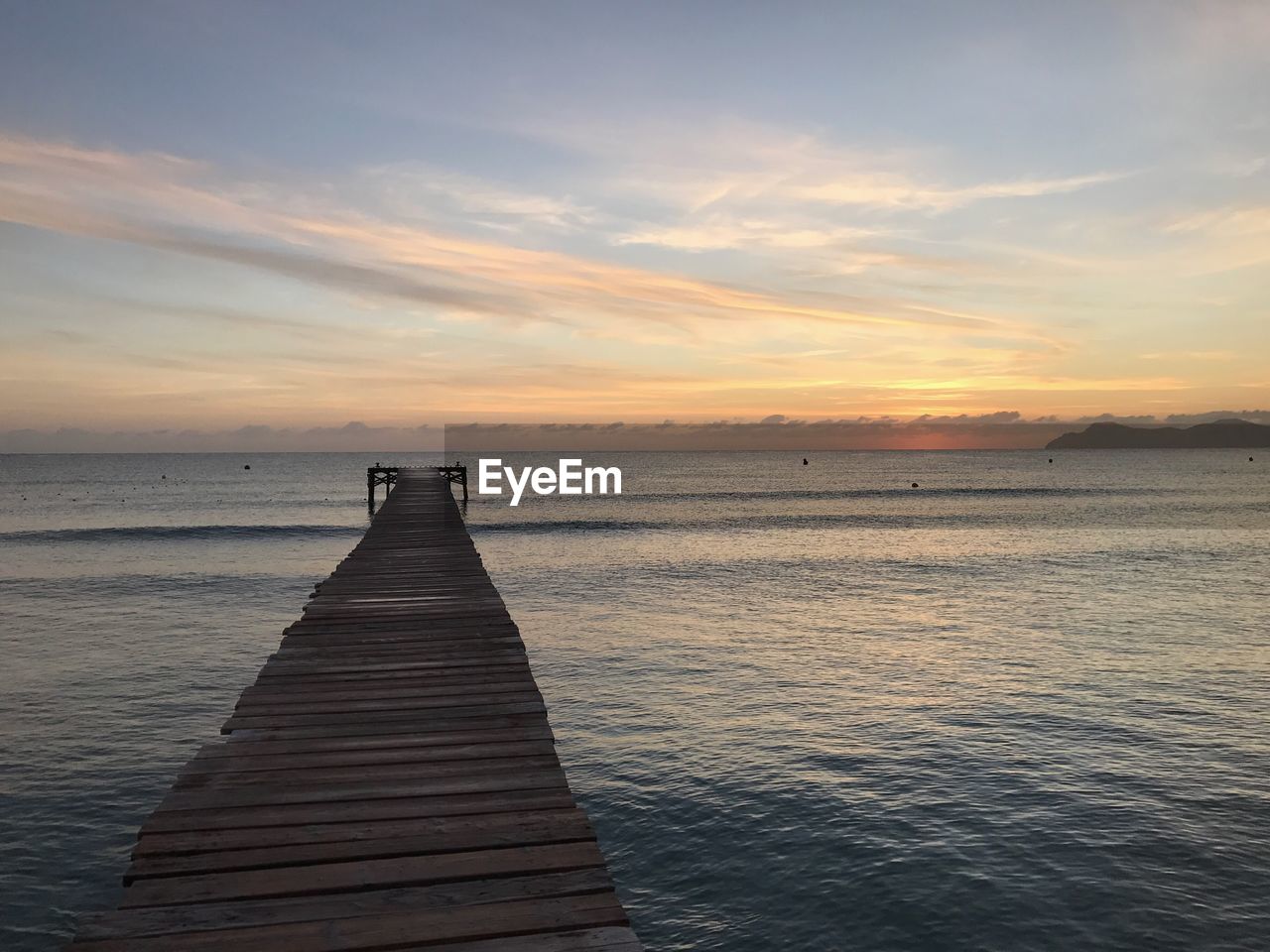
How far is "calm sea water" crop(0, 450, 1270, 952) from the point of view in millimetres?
8578

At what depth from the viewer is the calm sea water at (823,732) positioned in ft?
28.1

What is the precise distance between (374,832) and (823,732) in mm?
9780

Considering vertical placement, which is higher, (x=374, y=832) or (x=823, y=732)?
(x=374, y=832)

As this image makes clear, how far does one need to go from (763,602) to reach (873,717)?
1163 cm

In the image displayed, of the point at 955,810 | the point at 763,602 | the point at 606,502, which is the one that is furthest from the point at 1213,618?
the point at 606,502

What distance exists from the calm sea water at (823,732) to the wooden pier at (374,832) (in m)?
3.11

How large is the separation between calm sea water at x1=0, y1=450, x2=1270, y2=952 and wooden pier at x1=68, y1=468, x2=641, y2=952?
3.11 m

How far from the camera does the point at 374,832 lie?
4.95 m

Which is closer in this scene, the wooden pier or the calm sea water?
the wooden pier

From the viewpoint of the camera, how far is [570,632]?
69.7 ft

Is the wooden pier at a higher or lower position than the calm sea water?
higher

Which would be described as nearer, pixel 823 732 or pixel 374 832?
pixel 374 832

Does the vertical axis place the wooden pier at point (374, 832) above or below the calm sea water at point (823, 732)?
above

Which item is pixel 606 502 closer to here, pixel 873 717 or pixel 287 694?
pixel 873 717
